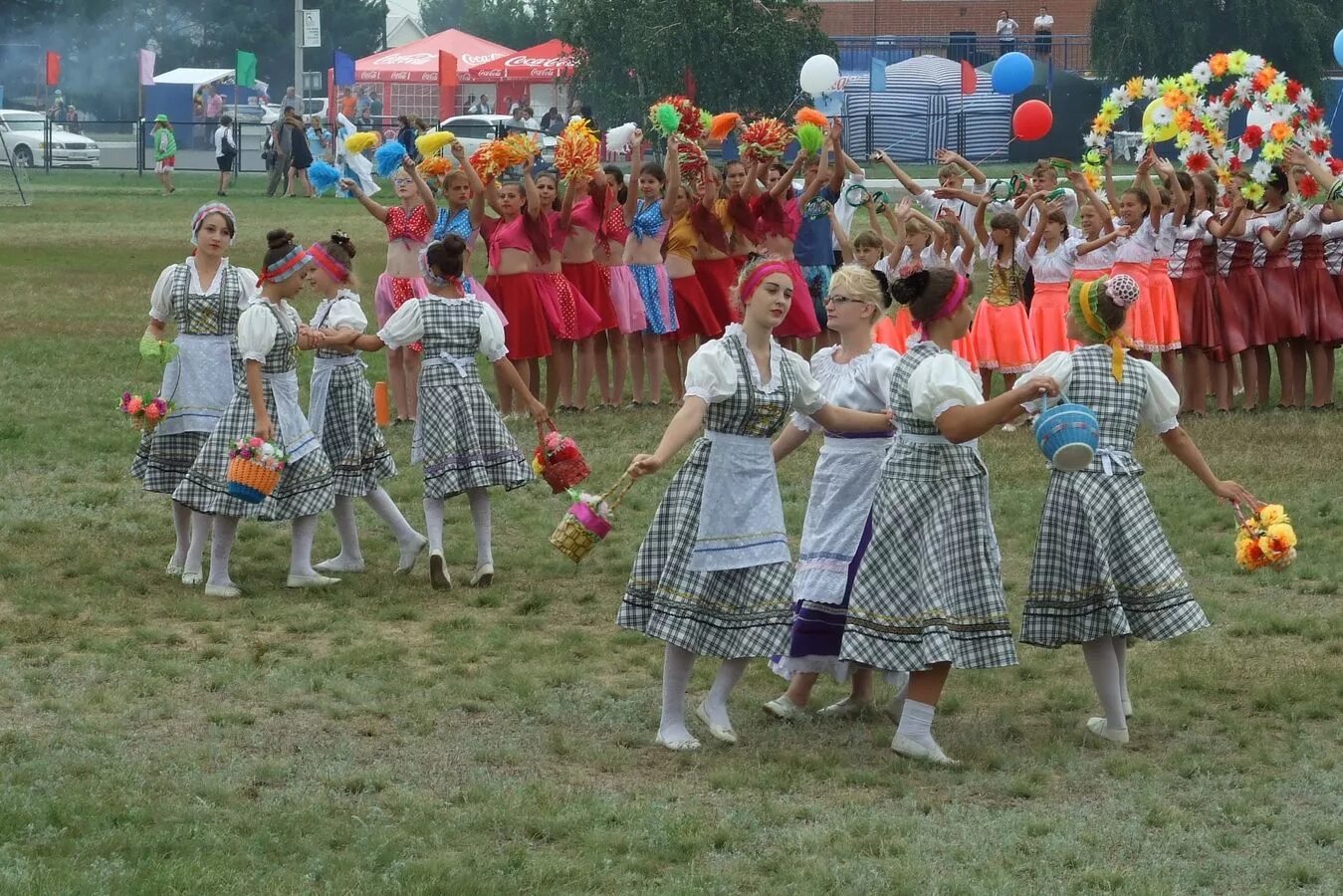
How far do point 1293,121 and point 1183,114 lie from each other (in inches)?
35.6

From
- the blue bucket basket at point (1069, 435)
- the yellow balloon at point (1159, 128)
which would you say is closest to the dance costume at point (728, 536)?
the blue bucket basket at point (1069, 435)

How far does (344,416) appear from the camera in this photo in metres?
9.20

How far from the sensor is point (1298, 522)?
10.2 metres

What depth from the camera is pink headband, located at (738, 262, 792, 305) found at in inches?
256

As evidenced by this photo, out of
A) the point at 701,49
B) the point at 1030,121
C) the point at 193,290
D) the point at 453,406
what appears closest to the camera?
the point at 453,406

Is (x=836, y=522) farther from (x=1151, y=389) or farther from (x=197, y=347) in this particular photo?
(x=197, y=347)

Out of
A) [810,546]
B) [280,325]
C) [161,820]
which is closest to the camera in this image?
[161,820]

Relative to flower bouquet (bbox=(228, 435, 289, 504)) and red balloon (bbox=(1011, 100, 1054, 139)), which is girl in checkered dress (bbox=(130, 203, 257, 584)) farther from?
red balloon (bbox=(1011, 100, 1054, 139))

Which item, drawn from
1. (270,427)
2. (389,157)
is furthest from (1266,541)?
(389,157)

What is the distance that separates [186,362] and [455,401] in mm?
Result: 1265

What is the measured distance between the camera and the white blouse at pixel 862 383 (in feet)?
22.3

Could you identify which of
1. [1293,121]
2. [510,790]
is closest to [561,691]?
[510,790]

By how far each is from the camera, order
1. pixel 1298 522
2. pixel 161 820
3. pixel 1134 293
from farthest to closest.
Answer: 1. pixel 1298 522
2. pixel 1134 293
3. pixel 161 820

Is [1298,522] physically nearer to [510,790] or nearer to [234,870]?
[510,790]
